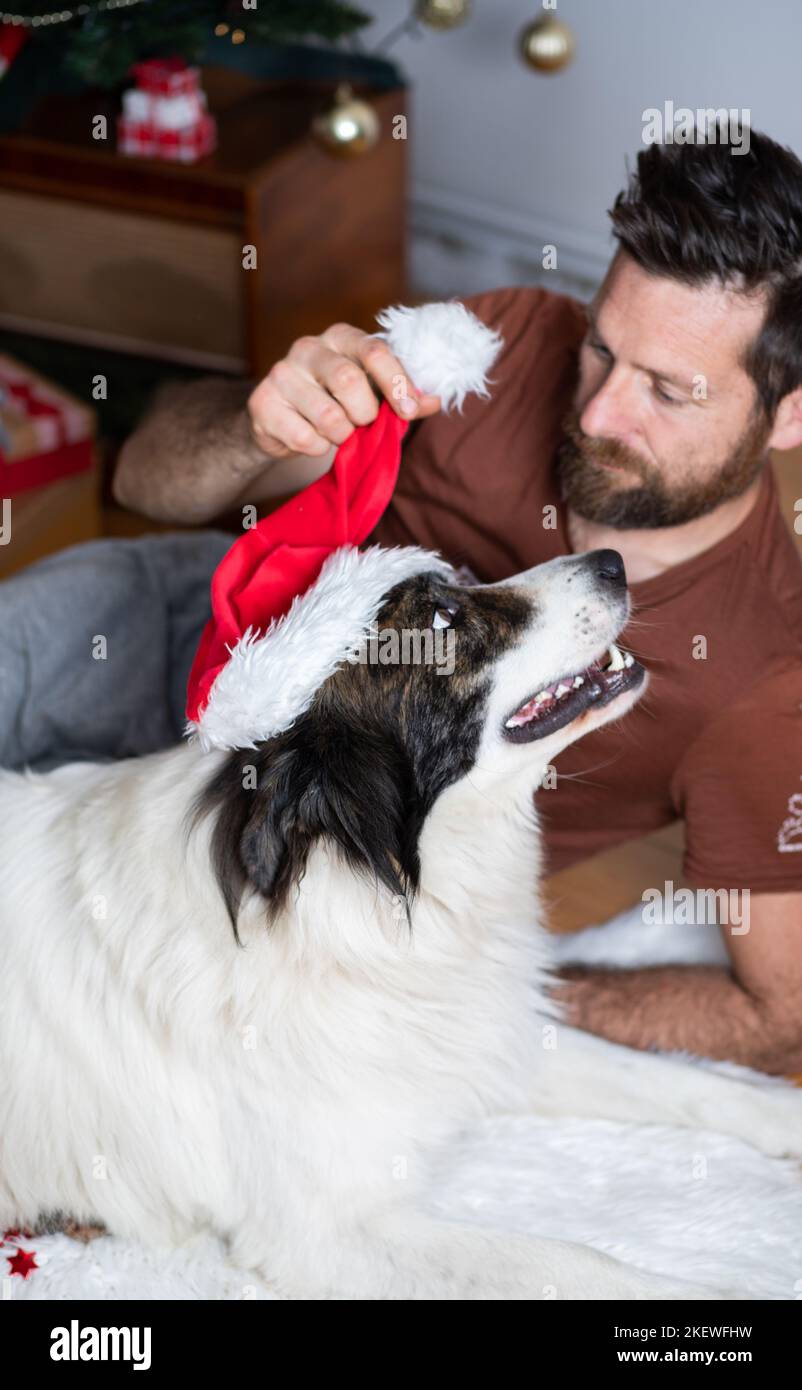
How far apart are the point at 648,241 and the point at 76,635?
41.5 inches

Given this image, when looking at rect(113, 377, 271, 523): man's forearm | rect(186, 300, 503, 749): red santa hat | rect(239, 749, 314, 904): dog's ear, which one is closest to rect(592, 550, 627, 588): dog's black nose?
rect(186, 300, 503, 749): red santa hat

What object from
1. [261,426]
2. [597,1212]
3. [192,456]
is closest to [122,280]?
[192,456]

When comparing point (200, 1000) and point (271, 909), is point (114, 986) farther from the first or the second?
point (271, 909)

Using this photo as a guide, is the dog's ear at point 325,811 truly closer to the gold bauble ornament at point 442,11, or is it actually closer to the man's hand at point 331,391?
the man's hand at point 331,391

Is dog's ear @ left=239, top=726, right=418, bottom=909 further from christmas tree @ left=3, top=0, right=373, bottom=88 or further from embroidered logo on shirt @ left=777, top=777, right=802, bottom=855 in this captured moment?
christmas tree @ left=3, top=0, right=373, bottom=88

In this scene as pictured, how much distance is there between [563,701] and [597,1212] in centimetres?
74

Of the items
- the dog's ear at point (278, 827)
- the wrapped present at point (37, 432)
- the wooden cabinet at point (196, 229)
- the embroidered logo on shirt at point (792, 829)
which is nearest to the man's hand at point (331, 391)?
the dog's ear at point (278, 827)

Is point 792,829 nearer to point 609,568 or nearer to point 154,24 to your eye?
point 609,568

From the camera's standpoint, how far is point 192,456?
1.98 m

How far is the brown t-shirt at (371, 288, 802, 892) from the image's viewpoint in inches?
68.8

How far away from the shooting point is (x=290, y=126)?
327 cm

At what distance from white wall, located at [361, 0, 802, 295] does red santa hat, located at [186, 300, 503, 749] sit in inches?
82.0

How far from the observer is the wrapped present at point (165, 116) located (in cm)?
303

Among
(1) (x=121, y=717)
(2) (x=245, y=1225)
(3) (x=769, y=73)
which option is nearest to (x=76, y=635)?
(1) (x=121, y=717)
